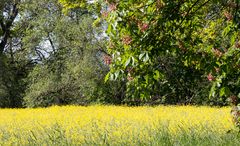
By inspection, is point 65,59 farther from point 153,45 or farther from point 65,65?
point 153,45

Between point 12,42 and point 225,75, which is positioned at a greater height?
point 12,42

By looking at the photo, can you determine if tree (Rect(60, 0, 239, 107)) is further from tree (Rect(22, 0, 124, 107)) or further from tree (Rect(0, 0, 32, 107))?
tree (Rect(0, 0, 32, 107))

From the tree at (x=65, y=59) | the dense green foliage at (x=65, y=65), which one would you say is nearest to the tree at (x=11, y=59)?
the dense green foliage at (x=65, y=65)

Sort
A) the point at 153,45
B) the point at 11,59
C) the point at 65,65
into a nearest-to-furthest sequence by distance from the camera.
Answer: the point at 153,45
the point at 65,65
the point at 11,59

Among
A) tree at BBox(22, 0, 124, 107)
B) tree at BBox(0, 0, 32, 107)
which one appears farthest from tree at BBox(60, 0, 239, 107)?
tree at BBox(0, 0, 32, 107)

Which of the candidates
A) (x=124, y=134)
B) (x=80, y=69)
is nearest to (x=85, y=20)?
(x=80, y=69)

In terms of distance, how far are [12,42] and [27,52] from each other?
492 centimetres

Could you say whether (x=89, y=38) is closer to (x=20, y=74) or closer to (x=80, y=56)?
(x=80, y=56)

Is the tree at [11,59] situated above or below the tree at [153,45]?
above

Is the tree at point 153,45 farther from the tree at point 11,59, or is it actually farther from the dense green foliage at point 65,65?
the tree at point 11,59

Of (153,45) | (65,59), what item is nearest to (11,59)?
(65,59)

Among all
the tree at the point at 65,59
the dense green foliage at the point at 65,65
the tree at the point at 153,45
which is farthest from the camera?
the tree at the point at 65,59

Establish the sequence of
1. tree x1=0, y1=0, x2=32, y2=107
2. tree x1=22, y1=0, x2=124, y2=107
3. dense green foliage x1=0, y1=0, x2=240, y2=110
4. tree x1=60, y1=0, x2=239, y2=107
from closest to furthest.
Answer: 1. tree x1=60, y1=0, x2=239, y2=107
2. dense green foliage x1=0, y1=0, x2=240, y2=110
3. tree x1=22, y1=0, x2=124, y2=107
4. tree x1=0, y1=0, x2=32, y2=107

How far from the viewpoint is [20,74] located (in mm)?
30500
